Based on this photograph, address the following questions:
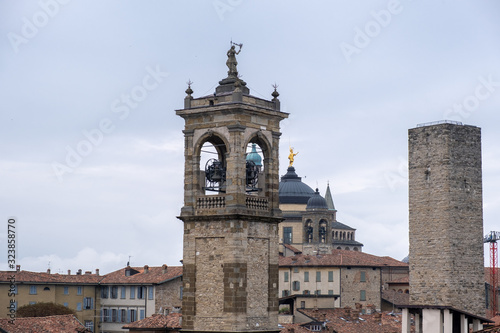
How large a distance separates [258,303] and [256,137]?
6.13 meters

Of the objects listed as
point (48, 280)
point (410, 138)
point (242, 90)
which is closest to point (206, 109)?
point (242, 90)

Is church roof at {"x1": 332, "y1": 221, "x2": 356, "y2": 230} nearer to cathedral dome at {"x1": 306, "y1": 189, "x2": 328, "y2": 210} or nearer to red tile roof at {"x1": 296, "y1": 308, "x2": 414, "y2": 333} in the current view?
cathedral dome at {"x1": 306, "y1": 189, "x2": 328, "y2": 210}

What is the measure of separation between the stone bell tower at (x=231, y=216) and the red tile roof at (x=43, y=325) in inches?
876

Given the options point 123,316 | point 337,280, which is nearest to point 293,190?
point 337,280

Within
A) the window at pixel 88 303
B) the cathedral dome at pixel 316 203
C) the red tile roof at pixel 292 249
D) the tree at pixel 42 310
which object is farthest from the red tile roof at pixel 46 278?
the cathedral dome at pixel 316 203

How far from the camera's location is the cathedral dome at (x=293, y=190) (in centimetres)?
12970

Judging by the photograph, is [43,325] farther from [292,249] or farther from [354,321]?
[292,249]

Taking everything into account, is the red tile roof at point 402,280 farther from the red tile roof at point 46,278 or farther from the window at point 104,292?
the window at point 104,292

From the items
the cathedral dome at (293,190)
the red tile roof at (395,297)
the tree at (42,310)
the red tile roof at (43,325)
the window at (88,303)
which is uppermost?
the cathedral dome at (293,190)

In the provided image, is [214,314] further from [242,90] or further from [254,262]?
[242,90]

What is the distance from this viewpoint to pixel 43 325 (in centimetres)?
6275

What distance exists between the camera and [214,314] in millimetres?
38438

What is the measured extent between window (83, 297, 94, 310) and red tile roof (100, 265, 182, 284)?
1800mm

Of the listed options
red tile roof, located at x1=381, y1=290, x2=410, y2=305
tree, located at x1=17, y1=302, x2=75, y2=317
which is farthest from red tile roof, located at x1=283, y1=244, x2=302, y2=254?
tree, located at x1=17, y1=302, x2=75, y2=317
